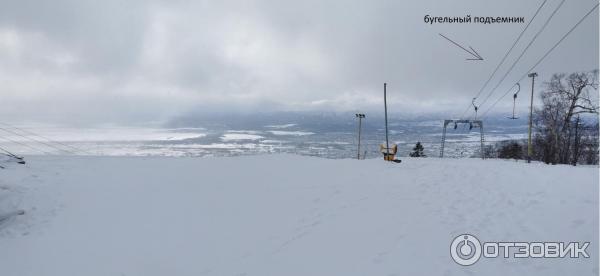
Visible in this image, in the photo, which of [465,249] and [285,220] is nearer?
[465,249]

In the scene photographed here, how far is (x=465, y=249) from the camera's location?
7.80m

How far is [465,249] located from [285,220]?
544cm

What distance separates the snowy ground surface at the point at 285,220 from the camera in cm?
808

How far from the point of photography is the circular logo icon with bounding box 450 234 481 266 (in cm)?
737

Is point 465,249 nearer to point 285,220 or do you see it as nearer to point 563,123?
point 285,220

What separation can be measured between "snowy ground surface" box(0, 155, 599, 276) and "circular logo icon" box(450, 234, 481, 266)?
188mm

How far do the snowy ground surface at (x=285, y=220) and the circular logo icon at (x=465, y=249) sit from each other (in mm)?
188

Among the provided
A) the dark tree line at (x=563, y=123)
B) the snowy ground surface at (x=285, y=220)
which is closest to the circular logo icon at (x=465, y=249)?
the snowy ground surface at (x=285, y=220)

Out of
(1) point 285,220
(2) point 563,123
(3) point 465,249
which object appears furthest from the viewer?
(2) point 563,123

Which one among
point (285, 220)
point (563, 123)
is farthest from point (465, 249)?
point (563, 123)

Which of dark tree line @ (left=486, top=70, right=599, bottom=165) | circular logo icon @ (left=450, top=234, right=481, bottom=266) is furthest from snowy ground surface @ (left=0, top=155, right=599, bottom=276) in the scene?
dark tree line @ (left=486, top=70, right=599, bottom=165)

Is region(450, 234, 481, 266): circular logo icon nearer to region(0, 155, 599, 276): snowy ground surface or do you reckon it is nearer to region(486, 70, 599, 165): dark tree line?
region(0, 155, 599, 276): snowy ground surface

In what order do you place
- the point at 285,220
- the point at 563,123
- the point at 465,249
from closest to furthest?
1. the point at 465,249
2. the point at 285,220
3. the point at 563,123

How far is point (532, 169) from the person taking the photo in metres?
15.3
